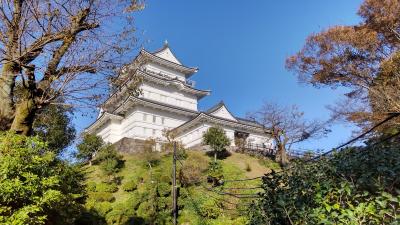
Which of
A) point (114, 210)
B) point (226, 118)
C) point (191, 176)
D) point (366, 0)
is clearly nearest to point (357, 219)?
point (366, 0)

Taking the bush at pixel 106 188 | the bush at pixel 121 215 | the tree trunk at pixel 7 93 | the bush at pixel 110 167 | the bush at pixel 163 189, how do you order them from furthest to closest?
1. the bush at pixel 110 167
2. the bush at pixel 106 188
3. the bush at pixel 163 189
4. the bush at pixel 121 215
5. the tree trunk at pixel 7 93

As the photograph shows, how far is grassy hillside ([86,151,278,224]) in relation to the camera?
18.6m

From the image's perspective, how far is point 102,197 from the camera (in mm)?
20172

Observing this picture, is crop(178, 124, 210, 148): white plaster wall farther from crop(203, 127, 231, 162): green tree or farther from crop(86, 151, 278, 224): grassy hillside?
crop(86, 151, 278, 224): grassy hillside

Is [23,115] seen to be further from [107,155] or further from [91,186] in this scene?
[107,155]

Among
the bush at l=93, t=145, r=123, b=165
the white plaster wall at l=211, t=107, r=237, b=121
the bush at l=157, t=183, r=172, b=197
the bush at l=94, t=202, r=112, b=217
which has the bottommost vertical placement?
the bush at l=94, t=202, r=112, b=217

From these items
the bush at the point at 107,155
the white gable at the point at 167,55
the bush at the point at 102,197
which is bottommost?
the bush at the point at 102,197

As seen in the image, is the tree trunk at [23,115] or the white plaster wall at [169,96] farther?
the white plaster wall at [169,96]

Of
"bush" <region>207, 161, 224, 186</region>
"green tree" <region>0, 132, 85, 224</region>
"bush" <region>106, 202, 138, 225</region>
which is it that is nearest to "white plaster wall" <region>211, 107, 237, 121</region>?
"bush" <region>207, 161, 224, 186</region>

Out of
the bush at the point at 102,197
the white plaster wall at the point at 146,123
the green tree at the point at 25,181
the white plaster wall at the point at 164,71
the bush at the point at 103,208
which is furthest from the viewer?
the white plaster wall at the point at 164,71

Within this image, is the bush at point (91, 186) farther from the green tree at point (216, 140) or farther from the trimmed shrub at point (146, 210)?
the green tree at point (216, 140)

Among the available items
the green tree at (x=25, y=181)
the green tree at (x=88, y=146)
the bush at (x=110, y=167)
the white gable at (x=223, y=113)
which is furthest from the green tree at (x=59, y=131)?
the green tree at (x=25, y=181)

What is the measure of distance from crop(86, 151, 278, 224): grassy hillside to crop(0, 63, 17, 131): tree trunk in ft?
36.5

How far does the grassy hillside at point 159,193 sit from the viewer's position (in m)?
18.6
